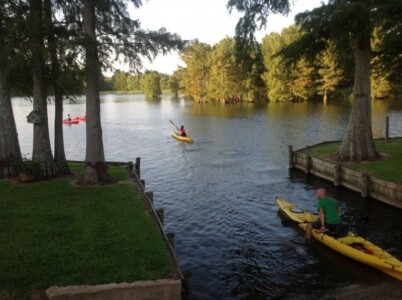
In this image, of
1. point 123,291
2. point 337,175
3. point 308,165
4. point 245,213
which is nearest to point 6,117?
point 245,213

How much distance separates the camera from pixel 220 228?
1620cm

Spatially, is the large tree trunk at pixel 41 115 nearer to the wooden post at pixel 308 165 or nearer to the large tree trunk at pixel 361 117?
the wooden post at pixel 308 165

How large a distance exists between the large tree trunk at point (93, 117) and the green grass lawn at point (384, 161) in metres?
12.5

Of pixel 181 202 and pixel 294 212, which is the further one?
pixel 181 202

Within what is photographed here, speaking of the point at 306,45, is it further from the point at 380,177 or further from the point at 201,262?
the point at 201,262

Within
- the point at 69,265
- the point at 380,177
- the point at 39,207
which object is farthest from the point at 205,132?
the point at 69,265

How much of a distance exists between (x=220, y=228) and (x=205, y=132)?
3094 cm

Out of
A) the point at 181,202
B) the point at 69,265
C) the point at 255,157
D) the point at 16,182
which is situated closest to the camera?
the point at 69,265

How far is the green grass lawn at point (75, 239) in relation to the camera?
360 inches

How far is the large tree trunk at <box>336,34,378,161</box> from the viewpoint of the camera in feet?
72.0

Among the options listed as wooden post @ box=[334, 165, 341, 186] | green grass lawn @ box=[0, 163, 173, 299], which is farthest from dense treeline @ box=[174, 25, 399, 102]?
green grass lawn @ box=[0, 163, 173, 299]

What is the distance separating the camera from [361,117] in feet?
73.0

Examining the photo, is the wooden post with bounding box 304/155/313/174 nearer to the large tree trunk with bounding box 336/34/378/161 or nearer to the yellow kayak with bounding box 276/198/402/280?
the large tree trunk with bounding box 336/34/378/161

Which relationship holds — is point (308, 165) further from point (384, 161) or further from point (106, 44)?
point (106, 44)
